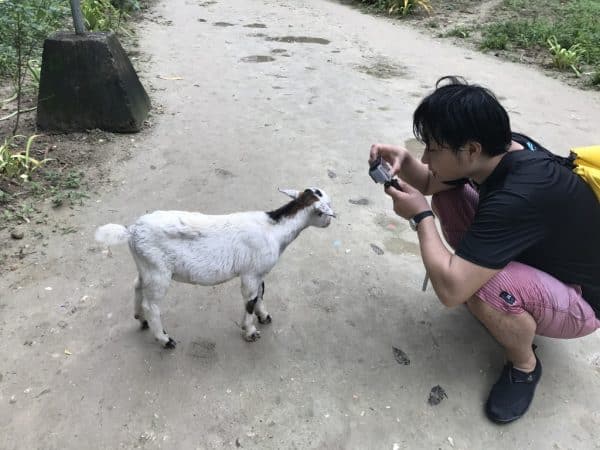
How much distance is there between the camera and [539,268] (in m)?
2.16

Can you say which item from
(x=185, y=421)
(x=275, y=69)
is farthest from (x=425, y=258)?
(x=275, y=69)

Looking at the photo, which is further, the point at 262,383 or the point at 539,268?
the point at 262,383

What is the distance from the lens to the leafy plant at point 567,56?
7.29m

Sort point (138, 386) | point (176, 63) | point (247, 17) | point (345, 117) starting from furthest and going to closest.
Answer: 1. point (247, 17)
2. point (176, 63)
3. point (345, 117)
4. point (138, 386)

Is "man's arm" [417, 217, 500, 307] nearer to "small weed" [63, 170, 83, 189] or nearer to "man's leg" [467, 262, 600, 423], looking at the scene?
"man's leg" [467, 262, 600, 423]

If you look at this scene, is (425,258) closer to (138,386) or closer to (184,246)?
(184,246)

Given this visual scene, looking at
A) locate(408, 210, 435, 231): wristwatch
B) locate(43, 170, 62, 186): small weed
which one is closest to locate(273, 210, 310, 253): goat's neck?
locate(408, 210, 435, 231): wristwatch

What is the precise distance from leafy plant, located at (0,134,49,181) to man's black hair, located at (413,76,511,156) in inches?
129

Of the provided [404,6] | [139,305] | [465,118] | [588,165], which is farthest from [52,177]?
[404,6]

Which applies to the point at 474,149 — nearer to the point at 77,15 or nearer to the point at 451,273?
the point at 451,273

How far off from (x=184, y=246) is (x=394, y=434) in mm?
1287

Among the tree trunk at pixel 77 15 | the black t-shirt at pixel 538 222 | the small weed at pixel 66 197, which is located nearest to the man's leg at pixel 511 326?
the black t-shirt at pixel 538 222

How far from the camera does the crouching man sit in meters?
1.96

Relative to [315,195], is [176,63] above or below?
below
